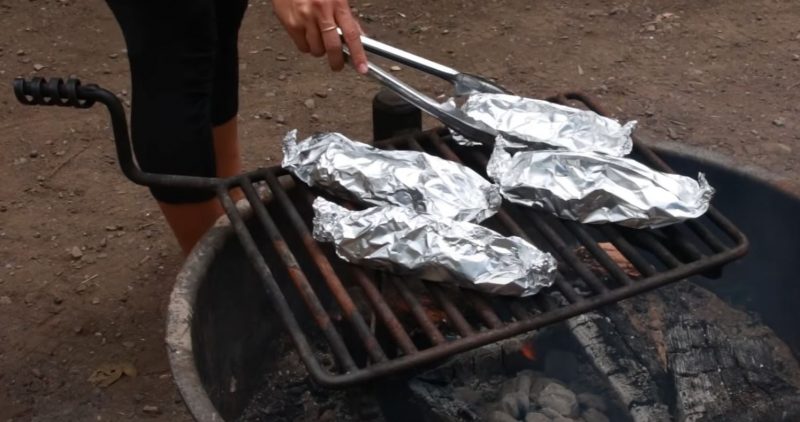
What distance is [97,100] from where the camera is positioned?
136cm

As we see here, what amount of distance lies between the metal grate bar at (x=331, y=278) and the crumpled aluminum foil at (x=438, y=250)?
28 millimetres

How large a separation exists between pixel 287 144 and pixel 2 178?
137 cm

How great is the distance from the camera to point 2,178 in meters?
2.50

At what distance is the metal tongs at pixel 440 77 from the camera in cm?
144

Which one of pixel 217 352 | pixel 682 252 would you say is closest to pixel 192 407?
pixel 217 352

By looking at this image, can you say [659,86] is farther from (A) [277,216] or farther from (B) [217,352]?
(B) [217,352]

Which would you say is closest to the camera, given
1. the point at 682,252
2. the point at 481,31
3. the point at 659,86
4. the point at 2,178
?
the point at 682,252

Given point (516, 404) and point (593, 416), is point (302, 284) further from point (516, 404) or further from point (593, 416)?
point (593, 416)

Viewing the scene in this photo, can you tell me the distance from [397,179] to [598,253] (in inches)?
14.1

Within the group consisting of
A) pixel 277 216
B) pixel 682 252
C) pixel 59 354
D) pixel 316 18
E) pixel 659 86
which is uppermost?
pixel 316 18

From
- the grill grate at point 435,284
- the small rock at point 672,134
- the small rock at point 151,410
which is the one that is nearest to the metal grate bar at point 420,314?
the grill grate at point 435,284

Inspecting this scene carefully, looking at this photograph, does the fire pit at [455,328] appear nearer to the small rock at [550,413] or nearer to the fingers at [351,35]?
the small rock at [550,413]

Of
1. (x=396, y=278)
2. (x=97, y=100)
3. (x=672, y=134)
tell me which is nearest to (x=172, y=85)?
(x=97, y=100)

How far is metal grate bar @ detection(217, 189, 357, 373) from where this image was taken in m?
1.16
